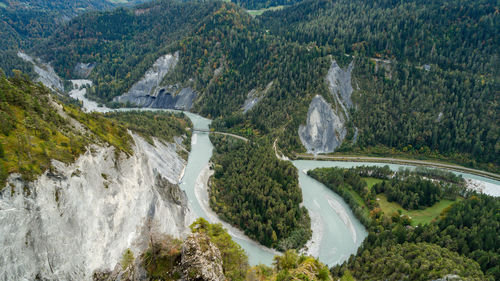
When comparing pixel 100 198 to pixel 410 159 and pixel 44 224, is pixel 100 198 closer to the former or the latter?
pixel 44 224

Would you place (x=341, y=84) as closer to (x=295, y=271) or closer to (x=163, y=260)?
(x=295, y=271)

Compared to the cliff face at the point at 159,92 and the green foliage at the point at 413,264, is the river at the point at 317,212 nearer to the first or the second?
the green foliage at the point at 413,264

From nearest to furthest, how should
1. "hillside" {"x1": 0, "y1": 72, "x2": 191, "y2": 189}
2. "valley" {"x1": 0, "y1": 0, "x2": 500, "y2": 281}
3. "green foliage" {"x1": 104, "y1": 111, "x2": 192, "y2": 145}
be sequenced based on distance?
"hillside" {"x1": 0, "y1": 72, "x2": 191, "y2": 189} < "valley" {"x1": 0, "y1": 0, "x2": 500, "y2": 281} < "green foliage" {"x1": 104, "y1": 111, "x2": 192, "y2": 145}

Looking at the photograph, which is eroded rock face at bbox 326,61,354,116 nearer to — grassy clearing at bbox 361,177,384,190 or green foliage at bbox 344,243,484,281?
grassy clearing at bbox 361,177,384,190

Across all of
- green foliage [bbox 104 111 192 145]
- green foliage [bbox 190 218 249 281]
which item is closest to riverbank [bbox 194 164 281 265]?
green foliage [bbox 104 111 192 145]

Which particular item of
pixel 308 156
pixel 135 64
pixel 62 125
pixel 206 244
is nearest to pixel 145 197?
pixel 62 125

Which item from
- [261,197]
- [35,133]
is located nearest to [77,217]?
[35,133]
